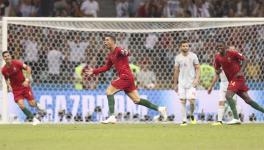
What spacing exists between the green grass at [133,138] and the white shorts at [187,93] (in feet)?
6.34

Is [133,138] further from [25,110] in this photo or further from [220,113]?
[220,113]

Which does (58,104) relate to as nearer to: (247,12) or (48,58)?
(48,58)

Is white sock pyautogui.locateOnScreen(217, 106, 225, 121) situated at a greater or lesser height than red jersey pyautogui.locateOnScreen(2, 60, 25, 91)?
lesser

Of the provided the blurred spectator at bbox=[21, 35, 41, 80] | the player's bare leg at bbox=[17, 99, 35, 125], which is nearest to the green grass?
the player's bare leg at bbox=[17, 99, 35, 125]

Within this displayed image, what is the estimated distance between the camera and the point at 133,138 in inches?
555

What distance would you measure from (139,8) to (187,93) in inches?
270

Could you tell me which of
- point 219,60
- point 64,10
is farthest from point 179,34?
point 64,10

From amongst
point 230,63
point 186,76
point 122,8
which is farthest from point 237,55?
point 122,8

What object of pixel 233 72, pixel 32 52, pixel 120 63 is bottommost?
pixel 233 72

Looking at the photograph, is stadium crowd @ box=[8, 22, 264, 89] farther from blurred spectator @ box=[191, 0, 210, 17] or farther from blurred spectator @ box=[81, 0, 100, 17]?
blurred spectator @ box=[191, 0, 210, 17]

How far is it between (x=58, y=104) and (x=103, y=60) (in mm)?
1751

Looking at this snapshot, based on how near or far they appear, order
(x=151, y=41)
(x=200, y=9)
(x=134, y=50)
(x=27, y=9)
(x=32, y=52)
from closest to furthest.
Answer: (x=32, y=52) → (x=151, y=41) → (x=134, y=50) → (x=27, y=9) → (x=200, y=9)

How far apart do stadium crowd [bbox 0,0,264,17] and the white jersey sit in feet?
18.8

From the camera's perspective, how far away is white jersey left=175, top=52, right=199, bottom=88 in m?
19.3
